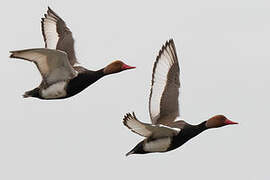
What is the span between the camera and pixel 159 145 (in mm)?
20688

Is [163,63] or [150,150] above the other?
[163,63]

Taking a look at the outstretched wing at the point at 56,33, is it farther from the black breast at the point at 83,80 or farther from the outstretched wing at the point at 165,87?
the outstretched wing at the point at 165,87

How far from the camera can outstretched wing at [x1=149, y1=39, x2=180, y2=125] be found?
72.7 feet

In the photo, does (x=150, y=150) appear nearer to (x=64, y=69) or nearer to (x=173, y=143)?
(x=173, y=143)

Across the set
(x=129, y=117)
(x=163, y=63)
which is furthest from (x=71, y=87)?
(x=129, y=117)

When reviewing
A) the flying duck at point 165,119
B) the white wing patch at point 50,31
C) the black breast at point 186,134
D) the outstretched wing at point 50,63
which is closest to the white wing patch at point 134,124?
the flying duck at point 165,119

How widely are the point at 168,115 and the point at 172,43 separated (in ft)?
7.48

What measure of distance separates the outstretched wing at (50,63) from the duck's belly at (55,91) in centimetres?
13

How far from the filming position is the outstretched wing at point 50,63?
2081 centimetres

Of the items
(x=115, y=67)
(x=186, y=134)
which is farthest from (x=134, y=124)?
(x=115, y=67)

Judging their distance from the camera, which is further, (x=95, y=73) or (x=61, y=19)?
(x=61, y=19)

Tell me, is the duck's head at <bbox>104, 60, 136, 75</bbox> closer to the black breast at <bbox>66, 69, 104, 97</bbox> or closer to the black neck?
the black breast at <bbox>66, 69, 104, 97</bbox>

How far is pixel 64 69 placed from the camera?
22.2m

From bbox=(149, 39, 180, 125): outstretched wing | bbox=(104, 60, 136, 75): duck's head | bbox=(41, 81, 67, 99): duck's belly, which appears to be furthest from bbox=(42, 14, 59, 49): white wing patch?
bbox=(149, 39, 180, 125): outstretched wing
